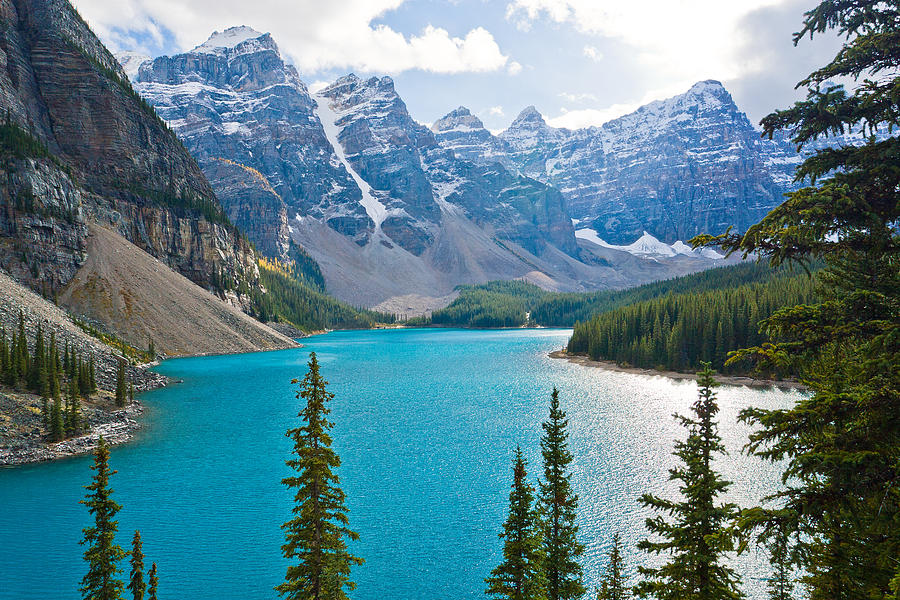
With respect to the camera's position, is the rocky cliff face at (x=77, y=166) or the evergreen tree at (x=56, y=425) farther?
the rocky cliff face at (x=77, y=166)

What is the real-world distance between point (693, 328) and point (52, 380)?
313ft

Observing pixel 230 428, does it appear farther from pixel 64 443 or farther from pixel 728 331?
pixel 728 331

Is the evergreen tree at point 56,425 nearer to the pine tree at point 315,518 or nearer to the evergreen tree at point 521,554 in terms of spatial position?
the pine tree at point 315,518

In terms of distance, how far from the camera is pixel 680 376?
88.1 metres

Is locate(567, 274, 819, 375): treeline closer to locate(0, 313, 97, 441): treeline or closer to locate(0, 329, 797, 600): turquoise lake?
locate(0, 329, 797, 600): turquoise lake

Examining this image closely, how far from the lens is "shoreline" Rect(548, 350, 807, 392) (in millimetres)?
Result: 74812

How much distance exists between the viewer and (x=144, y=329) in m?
97.0

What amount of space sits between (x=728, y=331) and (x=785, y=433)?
92157 millimetres

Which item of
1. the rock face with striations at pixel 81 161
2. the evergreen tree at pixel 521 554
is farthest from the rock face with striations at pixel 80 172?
the evergreen tree at pixel 521 554

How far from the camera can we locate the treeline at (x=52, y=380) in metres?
41.9

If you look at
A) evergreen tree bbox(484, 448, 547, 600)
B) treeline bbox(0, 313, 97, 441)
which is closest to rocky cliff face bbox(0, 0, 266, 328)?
treeline bbox(0, 313, 97, 441)

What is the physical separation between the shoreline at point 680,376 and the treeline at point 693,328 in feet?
5.90

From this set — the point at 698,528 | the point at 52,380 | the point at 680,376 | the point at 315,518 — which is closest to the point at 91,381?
the point at 52,380

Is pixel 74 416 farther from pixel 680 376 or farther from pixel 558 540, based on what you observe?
pixel 680 376
